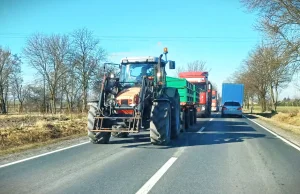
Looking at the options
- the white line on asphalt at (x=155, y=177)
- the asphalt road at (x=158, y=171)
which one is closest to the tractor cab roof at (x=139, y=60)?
the asphalt road at (x=158, y=171)

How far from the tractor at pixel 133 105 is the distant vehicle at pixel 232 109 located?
68.6 ft

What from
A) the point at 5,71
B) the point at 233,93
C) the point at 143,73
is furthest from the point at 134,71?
the point at 5,71

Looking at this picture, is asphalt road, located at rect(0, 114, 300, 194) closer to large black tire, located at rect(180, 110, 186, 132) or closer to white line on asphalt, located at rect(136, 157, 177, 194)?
white line on asphalt, located at rect(136, 157, 177, 194)

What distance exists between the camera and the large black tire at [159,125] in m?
10.3

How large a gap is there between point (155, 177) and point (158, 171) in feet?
1.72

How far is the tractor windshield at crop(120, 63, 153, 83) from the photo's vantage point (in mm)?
12172

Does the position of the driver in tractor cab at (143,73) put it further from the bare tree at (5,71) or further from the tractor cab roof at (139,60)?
the bare tree at (5,71)

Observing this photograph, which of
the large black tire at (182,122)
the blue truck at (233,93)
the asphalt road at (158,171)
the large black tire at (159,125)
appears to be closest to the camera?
the asphalt road at (158,171)

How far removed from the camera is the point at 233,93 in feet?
120

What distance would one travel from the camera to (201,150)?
9.89m

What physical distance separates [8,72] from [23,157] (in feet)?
139

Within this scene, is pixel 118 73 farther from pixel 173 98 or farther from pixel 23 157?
pixel 23 157

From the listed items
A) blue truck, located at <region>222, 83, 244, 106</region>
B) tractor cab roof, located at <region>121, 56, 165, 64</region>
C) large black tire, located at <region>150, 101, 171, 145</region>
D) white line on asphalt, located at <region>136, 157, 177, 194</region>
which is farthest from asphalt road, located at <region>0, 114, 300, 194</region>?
blue truck, located at <region>222, 83, 244, 106</region>

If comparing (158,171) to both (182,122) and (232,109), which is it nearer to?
(182,122)
